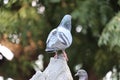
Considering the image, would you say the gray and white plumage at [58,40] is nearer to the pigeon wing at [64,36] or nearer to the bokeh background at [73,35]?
the pigeon wing at [64,36]

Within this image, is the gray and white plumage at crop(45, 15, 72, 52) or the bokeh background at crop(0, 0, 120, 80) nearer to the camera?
the gray and white plumage at crop(45, 15, 72, 52)

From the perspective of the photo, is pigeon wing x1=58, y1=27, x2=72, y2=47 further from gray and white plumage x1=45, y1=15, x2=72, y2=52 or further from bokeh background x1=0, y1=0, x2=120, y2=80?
bokeh background x1=0, y1=0, x2=120, y2=80

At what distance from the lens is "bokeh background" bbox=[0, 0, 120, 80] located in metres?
3.82

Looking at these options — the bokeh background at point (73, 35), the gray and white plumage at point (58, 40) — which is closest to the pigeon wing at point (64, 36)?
the gray and white plumage at point (58, 40)

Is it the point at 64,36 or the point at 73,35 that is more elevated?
the point at 64,36

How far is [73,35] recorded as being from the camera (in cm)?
405

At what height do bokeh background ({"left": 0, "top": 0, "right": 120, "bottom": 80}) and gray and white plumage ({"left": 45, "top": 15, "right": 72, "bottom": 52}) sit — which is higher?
gray and white plumage ({"left": 45, "top": 15, "right": 72, "bottom": 52})

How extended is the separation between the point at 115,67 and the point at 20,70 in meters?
0.79

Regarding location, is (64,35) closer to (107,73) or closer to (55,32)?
(55,32)

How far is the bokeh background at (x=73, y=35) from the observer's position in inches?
150

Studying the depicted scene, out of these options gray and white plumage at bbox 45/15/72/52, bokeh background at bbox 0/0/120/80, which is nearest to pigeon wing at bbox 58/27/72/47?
gray and white plumage at bbox 45/15/72/52

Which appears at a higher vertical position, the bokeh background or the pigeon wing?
the pigeon wing

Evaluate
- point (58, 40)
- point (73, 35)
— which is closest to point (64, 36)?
point (58, 40)

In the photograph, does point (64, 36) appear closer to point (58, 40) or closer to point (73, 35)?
point (58, 40)
